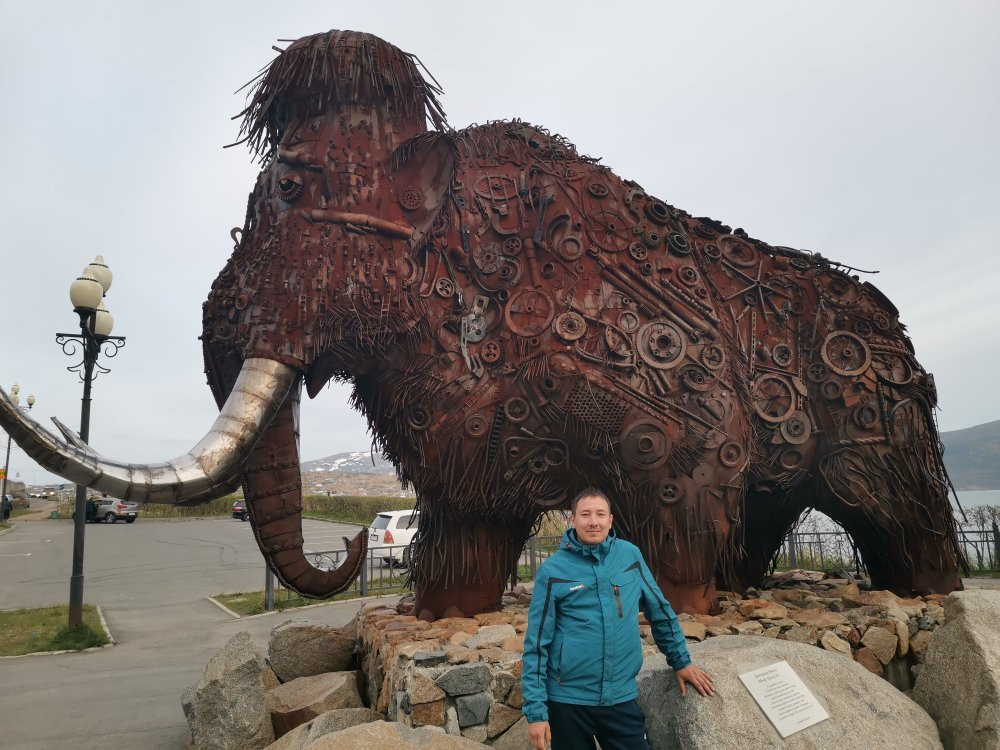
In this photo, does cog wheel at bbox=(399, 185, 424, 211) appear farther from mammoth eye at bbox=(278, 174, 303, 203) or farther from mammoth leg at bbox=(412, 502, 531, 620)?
mammoth leg at bbox=(412, 502, 531, 620)

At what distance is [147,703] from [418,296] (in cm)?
399

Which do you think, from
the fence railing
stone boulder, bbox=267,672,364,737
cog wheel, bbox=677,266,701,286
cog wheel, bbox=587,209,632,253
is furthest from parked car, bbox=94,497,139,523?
cog wheel, bbox=677,266,701,286

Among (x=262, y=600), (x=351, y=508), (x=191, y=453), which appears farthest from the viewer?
(x=351, y=508)

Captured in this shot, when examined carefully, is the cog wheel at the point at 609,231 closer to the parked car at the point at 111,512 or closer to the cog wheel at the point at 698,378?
the cog wheel at the point at 698,378

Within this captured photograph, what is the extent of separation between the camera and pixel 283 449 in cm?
419

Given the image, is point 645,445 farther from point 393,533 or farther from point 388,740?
point 393,533

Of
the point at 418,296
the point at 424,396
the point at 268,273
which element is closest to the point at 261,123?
the point at 268,273

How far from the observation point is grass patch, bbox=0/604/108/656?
7820 millimetres

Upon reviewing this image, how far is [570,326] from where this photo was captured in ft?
14.2

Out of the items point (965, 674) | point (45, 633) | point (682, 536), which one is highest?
point (682, 536)

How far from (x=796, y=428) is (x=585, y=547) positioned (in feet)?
9.09

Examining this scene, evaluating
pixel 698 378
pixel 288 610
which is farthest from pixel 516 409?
pixel 288 610

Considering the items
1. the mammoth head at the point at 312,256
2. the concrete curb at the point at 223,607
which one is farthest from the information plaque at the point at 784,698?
the concrete curb at the point at 223,607

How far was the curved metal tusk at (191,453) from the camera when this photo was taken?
3023mm
